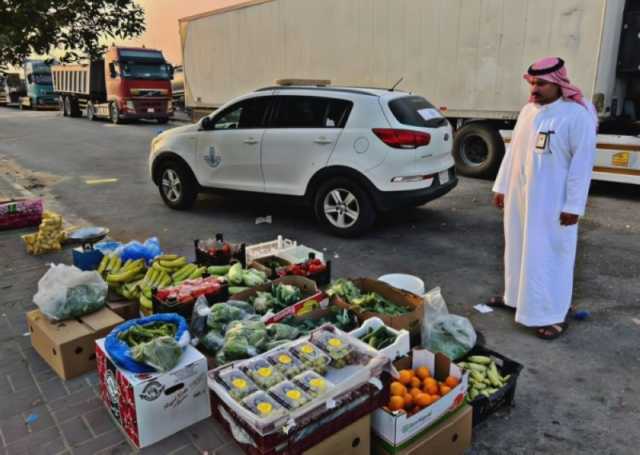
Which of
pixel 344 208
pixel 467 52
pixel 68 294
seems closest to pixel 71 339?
pixel 68 294

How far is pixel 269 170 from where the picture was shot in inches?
278

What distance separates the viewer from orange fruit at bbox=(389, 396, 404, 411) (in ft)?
9.26

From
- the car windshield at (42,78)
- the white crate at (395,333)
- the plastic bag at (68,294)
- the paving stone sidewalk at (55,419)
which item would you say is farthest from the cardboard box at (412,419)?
the car windshield at (42,78)

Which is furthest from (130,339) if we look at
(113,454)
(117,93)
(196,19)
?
(117,93)

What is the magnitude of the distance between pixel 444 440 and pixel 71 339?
2515mm

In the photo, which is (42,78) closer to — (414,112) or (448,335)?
(414,112)

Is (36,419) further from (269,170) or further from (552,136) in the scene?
(269,170)

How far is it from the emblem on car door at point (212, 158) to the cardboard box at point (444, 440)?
5.46 meters

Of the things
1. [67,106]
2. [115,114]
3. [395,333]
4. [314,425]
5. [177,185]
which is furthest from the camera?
[67,106]

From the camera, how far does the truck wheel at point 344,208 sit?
648cm

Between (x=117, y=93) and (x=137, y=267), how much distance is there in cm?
2019

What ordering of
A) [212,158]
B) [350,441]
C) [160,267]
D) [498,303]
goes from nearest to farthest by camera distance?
[350,441] < [160,267] < [498,303] < [212,158]

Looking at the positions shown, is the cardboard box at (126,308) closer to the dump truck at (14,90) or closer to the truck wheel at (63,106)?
the truck wheel at (63,106)

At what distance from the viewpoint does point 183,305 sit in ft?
12.5
